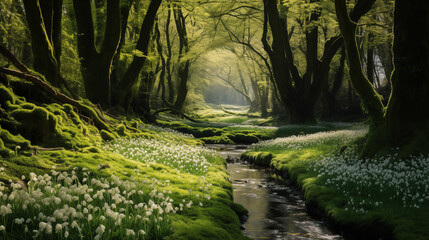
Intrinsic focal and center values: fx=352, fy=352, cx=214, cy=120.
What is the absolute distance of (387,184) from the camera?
8875mm

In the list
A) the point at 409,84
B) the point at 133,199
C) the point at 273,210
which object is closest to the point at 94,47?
the point at 273,210

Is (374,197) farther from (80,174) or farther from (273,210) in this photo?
(80,174)

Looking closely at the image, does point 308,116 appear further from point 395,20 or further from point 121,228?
point 121,228

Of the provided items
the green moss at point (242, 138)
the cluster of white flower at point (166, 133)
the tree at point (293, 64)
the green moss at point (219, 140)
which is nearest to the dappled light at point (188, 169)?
the cluster of white flower at point (166, 133)

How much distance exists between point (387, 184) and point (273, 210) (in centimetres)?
298

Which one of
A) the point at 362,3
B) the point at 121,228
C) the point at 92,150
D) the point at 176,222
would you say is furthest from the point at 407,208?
the point at 362,3

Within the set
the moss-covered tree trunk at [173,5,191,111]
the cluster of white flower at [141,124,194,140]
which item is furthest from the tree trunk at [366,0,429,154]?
the moss-covered tree trunk at [173,5,191,111]

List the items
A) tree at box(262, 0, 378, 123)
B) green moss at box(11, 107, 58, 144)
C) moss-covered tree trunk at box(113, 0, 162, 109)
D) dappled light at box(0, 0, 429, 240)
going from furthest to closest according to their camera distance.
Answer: tree at box(262, 0, 378, 123)
moss-covered tree trunk at box(113, 0, 162, 109)
green moss at box(11, 107, 58, 144)
dappled light at box(0, 0, 429, 240)

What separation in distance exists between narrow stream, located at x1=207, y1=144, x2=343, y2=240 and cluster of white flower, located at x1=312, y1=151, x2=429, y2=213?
104cm

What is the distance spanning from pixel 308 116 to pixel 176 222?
1115 inches

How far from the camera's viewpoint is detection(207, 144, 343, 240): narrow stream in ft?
25.6

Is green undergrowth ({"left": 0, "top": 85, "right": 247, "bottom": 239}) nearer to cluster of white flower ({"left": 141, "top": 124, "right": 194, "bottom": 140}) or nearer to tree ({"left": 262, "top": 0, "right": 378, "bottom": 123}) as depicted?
cluster of white flower ({"left": 141, "top": 124, "right": 194, "bottom": 140})

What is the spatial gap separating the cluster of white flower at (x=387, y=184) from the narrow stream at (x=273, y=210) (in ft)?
3.42

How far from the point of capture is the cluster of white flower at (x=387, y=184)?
26.6ft
